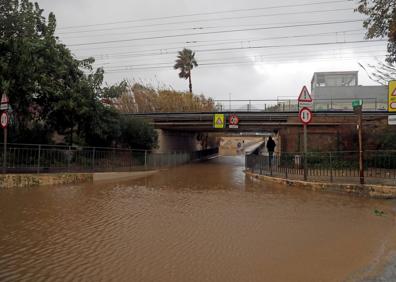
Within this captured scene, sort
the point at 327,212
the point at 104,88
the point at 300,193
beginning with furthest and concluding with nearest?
the point at 104,88 → the point at 300,193 → the point at 327,212

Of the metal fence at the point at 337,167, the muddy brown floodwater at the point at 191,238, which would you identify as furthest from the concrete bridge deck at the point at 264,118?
the muddy brown floodwater at the point at 191,238

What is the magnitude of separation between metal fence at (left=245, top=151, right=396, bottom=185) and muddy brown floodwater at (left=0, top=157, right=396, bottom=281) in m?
3.41

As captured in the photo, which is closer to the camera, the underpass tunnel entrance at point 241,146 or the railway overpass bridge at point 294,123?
the railway overpass bridge at point 294,123

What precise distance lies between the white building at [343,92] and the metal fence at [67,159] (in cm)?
1989

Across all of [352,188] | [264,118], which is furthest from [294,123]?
[352,188]

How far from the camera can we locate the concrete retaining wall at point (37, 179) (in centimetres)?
1189

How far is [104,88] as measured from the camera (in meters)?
20.4

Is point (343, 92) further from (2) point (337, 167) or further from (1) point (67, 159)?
(1) point (67, 159)

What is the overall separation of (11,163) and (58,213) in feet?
23.0

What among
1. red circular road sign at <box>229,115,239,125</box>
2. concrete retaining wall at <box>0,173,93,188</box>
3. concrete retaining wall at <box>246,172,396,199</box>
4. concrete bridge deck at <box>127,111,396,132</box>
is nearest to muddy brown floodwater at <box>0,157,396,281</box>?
concrete retaining wall at <box>246,172,396,199</box>

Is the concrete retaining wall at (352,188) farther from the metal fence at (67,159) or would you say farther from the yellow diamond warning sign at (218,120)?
the yellow diamond warning sign at (218,120)

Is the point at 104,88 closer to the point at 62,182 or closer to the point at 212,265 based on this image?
the point at 62,182

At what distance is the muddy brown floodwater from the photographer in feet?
14.3

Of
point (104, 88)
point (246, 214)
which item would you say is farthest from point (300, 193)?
point (104, 88)
